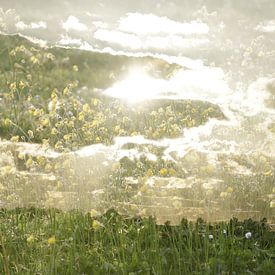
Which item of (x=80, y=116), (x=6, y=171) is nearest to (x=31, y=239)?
(x=6, y=171)

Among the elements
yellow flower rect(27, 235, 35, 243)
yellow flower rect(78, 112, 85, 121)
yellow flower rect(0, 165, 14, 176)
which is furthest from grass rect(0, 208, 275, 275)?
yellow flower rect(78, 112, 85, 121)

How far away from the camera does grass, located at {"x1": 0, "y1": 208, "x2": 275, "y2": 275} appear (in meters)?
6.73

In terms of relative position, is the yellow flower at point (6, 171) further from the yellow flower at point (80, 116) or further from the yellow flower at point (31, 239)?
the yellow flower at point (31, 239)

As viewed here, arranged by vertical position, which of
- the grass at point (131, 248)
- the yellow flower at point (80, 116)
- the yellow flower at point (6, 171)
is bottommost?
the grass at point (131, 248)

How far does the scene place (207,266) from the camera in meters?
6.48

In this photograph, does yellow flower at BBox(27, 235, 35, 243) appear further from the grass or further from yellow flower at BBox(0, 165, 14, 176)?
yellow flower at BBox(0, 165, 14, 176)

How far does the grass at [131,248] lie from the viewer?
6734 mm

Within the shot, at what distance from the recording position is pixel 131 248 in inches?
295

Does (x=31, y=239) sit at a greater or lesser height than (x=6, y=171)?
lesser

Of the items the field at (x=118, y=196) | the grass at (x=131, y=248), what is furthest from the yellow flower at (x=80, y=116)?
the grass at (x=131, y=248)

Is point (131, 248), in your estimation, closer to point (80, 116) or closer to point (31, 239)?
point (31, 239)

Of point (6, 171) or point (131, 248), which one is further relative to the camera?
point (6, 171)

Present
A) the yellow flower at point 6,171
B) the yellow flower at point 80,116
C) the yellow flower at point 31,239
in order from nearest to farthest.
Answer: the yellow flower at point 31,239 < the yellow flower at point 6,171 < the yellow flower at point 80,116

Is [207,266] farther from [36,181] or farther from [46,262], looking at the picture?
[36,181]
